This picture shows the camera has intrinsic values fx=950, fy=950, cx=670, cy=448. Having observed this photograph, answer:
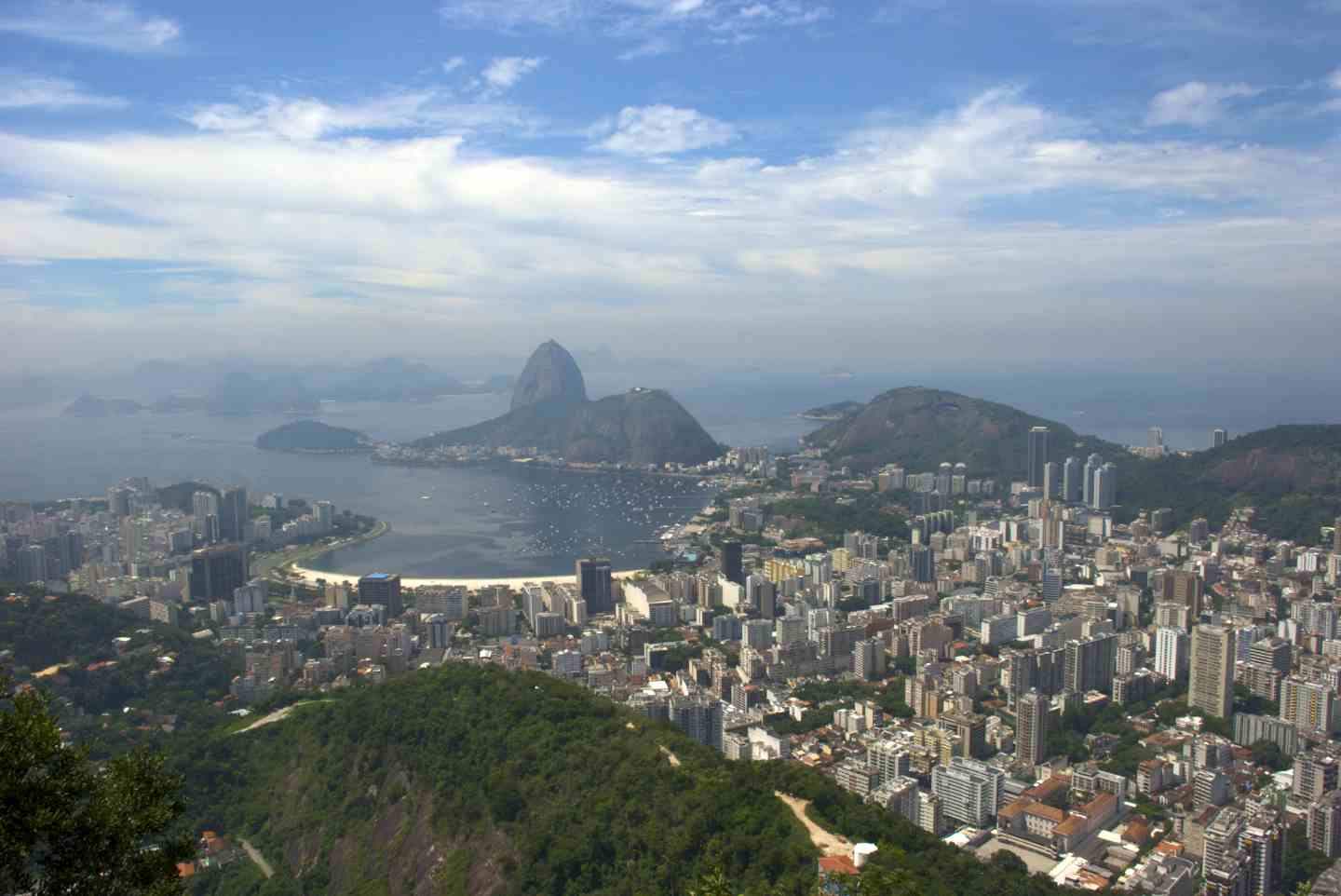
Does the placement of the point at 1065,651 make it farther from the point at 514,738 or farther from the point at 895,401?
the point at 895,401

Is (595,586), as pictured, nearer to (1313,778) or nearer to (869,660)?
(869,660)

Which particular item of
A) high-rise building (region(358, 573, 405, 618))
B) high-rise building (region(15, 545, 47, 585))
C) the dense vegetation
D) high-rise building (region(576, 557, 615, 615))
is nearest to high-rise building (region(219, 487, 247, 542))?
high-rise building (region(15, 545, 47, 585))

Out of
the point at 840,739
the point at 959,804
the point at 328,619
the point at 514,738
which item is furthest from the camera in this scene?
the point at 328,619

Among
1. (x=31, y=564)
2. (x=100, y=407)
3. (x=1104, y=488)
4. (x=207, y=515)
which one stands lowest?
(x=31, y=564)

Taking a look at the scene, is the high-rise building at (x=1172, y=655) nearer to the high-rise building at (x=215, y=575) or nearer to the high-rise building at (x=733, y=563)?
the high-rise building at (x=733, y=563)

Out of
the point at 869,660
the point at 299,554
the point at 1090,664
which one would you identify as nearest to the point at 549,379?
the point at 299,554

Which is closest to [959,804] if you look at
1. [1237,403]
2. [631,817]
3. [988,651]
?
[631,817]

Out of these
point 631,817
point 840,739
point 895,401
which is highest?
point 895,401
